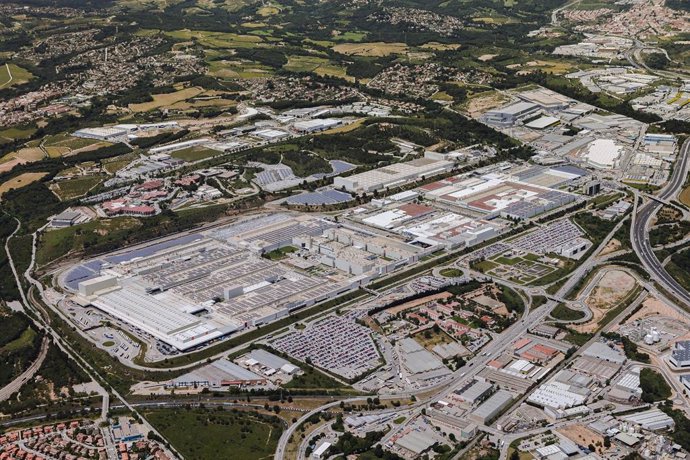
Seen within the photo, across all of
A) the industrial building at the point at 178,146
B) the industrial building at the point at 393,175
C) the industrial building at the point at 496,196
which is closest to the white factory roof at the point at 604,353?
the industrial building at the point at 496,196

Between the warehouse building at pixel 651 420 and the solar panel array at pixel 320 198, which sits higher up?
the warehouse building at pixel 651 420

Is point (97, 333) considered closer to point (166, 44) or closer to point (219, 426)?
point (219, 426)

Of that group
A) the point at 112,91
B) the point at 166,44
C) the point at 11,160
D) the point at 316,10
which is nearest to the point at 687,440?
the point at 11,160

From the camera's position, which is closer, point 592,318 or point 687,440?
point 687,440

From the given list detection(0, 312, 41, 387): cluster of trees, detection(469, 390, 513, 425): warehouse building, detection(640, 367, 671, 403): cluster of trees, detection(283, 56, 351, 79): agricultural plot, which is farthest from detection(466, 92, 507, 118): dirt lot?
detection(0, 312, 41, 387): cluster of trees

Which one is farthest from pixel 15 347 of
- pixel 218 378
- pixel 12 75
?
pixel 12 75

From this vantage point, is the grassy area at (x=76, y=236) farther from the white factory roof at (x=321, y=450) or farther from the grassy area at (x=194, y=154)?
the white factory roof at (x=321, y=450)
